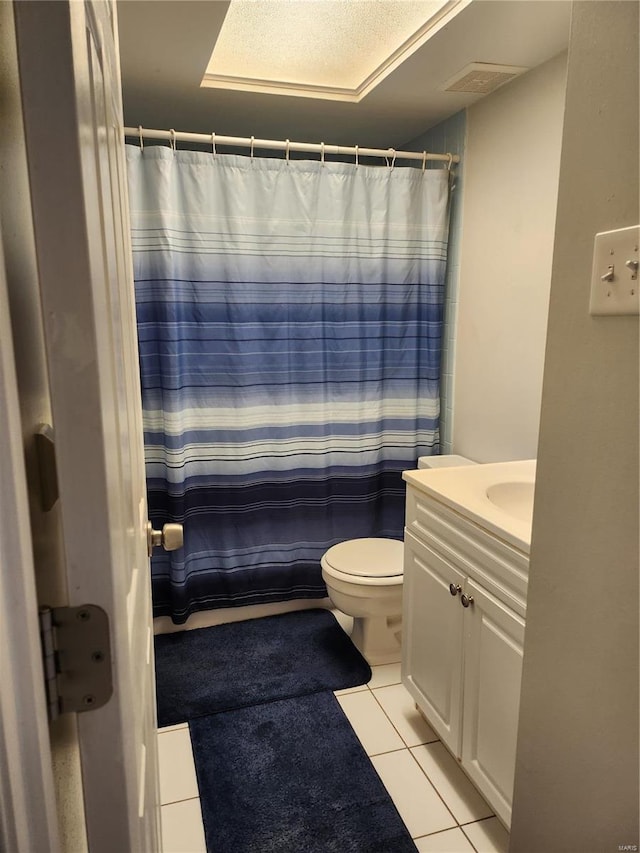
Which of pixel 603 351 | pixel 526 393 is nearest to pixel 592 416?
pixel 603 351

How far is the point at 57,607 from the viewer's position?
519 mm

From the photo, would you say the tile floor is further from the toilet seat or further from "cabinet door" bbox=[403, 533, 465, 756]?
the toilet seat

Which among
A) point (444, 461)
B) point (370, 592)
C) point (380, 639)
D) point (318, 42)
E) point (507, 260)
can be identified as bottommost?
point (380, 639)

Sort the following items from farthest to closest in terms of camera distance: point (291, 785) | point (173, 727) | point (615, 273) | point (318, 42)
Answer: point (318, 42) < point (173, 727) < point (291, 785) < point (615, 273)

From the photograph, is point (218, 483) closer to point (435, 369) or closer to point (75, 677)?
point (435, 369)

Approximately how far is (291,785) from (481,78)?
2.48m

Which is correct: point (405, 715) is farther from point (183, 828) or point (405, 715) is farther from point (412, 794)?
point (183, 828)

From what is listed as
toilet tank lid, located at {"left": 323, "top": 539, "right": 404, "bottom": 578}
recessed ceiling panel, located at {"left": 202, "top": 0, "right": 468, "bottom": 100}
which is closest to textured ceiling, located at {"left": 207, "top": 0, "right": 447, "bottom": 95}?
recessed ceiling panel, located at {"left": 202, "top": 0, "right": 468, "bottom": 100}

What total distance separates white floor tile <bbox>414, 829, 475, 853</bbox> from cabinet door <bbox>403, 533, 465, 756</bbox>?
0.67ft

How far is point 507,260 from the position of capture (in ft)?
7.65

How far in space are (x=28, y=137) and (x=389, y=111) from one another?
2.43m

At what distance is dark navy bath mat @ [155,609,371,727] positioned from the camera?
214 cm

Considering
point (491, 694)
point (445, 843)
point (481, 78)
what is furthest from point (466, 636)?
point (481, 78)

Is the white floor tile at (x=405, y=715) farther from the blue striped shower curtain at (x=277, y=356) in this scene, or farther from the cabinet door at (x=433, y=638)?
the blue striped shower curtain at (x=277, y=356)
